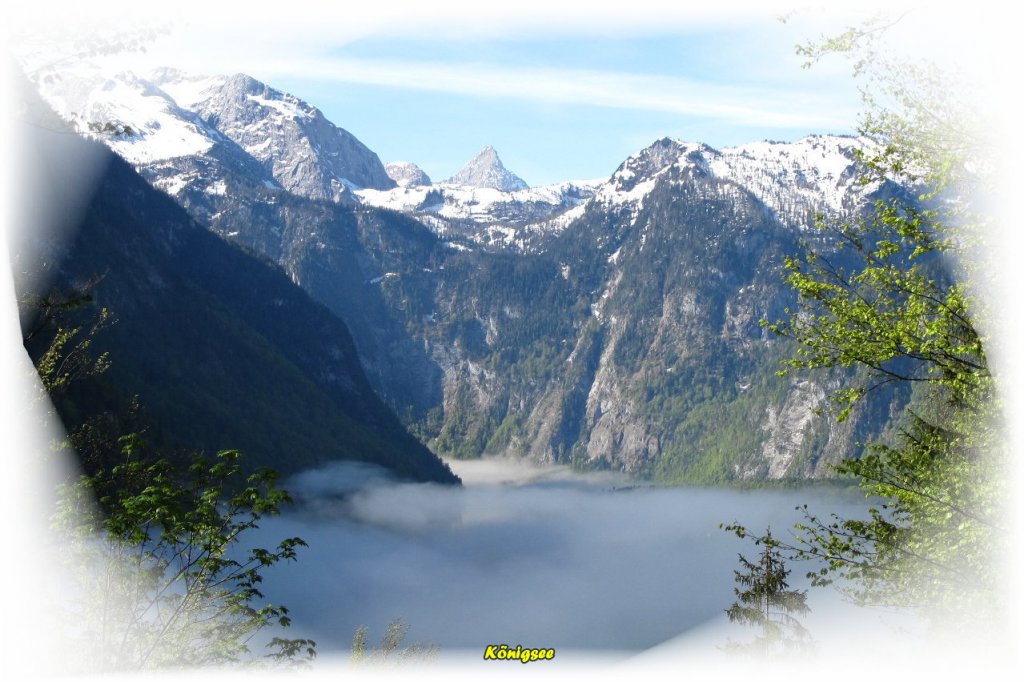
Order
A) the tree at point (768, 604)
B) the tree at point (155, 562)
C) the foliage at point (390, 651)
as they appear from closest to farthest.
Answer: the tree at point (155, 562) < the foliage at point (390, 651) < the tree at point (768, 604)

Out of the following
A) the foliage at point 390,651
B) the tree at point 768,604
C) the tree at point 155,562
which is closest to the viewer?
the tree at point 155,562

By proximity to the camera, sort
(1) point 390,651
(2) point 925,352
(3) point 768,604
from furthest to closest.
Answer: (3) point 768,604 → (1) point 390,651 → (2) point 925,352

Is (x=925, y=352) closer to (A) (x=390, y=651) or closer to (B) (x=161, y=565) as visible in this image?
(B) (x=161, y=565)

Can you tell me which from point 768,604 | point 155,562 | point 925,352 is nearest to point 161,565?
point 155,562

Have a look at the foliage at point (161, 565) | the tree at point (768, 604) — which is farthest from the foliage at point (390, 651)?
the tree at point (768, 604)

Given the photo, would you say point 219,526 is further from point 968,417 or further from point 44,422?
point 968,417

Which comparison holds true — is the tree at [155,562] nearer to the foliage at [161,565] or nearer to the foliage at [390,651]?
the foliage at [161,565]

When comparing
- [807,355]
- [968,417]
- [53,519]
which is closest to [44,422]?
[53,519]

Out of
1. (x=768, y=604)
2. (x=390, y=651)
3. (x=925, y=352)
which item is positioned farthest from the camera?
(x=768, y=604)

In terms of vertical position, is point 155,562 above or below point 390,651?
above
